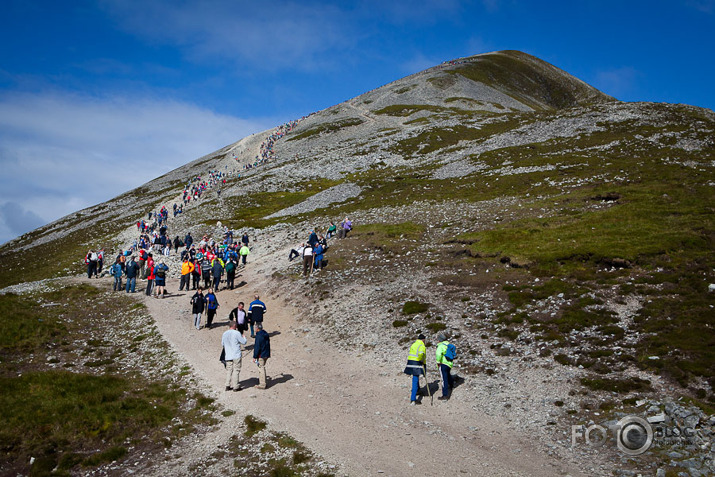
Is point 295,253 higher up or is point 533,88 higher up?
point 533,88

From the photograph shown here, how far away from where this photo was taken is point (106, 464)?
47.2 feet

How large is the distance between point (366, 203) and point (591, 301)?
142ft

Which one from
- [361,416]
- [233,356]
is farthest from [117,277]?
[361,416]

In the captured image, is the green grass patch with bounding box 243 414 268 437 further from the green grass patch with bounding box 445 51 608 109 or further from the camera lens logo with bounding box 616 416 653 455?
the green grass patch with bounding box 445 51 608 109

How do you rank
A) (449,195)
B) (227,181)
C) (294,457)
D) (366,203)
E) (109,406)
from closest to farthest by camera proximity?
(294,457) → (109,406) → (449,195) → (366,203) → (227,181)

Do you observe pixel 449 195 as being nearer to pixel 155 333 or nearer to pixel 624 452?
pixel 155 333

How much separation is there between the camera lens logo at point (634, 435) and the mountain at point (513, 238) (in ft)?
4.26

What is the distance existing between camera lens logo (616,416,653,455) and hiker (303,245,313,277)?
2716cm

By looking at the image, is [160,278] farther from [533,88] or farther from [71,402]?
[533,88]

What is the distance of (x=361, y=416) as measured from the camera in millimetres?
17344

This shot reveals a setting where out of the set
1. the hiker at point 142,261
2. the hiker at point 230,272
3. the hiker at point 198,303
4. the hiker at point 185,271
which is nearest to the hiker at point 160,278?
the hiker at point 185,271

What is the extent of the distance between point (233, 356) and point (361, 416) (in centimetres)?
659

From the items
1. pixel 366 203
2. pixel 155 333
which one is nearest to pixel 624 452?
pixel 155 333

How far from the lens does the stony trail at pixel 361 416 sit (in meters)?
13.9
